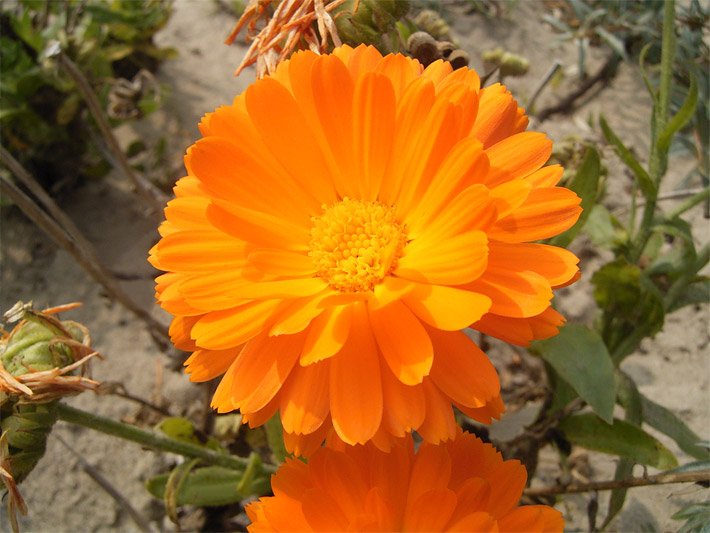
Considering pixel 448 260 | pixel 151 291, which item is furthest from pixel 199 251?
pixel 151 291

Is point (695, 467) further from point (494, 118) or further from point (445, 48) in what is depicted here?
point (445, 48)

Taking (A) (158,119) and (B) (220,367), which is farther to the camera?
(A) (158,119)

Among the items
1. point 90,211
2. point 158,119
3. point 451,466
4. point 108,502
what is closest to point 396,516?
point 451,466

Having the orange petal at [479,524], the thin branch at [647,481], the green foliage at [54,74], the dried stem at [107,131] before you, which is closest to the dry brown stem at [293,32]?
the dried stem at [107,131]

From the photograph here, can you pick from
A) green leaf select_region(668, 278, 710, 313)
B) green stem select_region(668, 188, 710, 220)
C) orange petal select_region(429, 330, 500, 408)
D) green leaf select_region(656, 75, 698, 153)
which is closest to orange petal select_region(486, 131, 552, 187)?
orange petal select_region(429, 330, 500, 408)

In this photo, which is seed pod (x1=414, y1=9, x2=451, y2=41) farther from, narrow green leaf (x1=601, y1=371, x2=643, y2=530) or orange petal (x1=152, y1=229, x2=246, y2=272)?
narrow green leaf (x1=601, y1=371, x2=643, y2=530)

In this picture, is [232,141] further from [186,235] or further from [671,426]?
[671,426]
